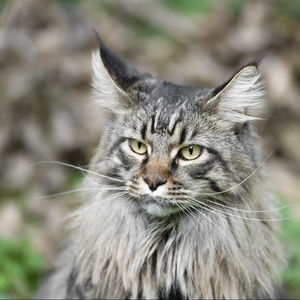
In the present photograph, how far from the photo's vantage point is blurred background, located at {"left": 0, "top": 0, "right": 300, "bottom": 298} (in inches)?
221

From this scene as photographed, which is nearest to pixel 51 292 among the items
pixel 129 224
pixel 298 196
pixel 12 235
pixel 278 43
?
pixel 129 224

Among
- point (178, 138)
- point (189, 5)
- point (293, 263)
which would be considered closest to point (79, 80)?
point (293, 263)

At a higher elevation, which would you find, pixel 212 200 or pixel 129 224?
pixel 212 200

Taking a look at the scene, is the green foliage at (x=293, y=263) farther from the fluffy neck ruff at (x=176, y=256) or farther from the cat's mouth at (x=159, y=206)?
the cat's mouth at (x=159, y=206)

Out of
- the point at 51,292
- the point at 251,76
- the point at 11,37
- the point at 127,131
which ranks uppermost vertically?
the point at 11,37

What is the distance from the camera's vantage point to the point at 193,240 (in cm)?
359

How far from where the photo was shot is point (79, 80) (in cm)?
690

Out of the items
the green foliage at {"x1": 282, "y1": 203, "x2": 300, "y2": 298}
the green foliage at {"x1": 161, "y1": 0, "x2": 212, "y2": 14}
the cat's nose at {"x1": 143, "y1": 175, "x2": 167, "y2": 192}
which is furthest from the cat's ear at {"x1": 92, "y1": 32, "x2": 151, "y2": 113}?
the green foliage at {"x1": 161, "y1": 0, "x2": 212, "y2": 14}

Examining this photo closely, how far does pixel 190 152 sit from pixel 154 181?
35 cm

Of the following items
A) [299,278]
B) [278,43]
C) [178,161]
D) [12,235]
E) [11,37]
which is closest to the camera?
[178,161]

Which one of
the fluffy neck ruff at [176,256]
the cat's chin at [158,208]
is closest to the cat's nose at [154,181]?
the cat's chin at [158,208]

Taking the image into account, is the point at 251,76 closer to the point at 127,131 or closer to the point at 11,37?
the point at 127,131

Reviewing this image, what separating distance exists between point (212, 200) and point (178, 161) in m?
0.36

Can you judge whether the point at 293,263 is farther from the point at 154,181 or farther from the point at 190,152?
the point at 154,181
